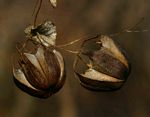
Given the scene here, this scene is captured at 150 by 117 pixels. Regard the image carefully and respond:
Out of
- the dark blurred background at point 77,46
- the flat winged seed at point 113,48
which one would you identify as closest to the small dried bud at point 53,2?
the dark blurred background at point 77,46

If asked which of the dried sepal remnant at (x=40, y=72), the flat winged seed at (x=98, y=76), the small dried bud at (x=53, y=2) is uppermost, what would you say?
the small dried bud at (x=53, y=2)

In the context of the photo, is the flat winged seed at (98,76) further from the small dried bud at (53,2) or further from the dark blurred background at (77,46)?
the small dried bud at (53,2)

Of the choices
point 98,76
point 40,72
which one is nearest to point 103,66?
point 98,76

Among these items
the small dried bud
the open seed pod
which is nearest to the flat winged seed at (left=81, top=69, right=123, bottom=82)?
the open seed pod

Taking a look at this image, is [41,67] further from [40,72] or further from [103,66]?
[103,66]

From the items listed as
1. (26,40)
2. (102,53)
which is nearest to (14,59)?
(26,40)

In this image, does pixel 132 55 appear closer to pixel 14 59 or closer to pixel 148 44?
pixel 148 44

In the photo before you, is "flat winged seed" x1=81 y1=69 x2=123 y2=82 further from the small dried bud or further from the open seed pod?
the small dried bud
